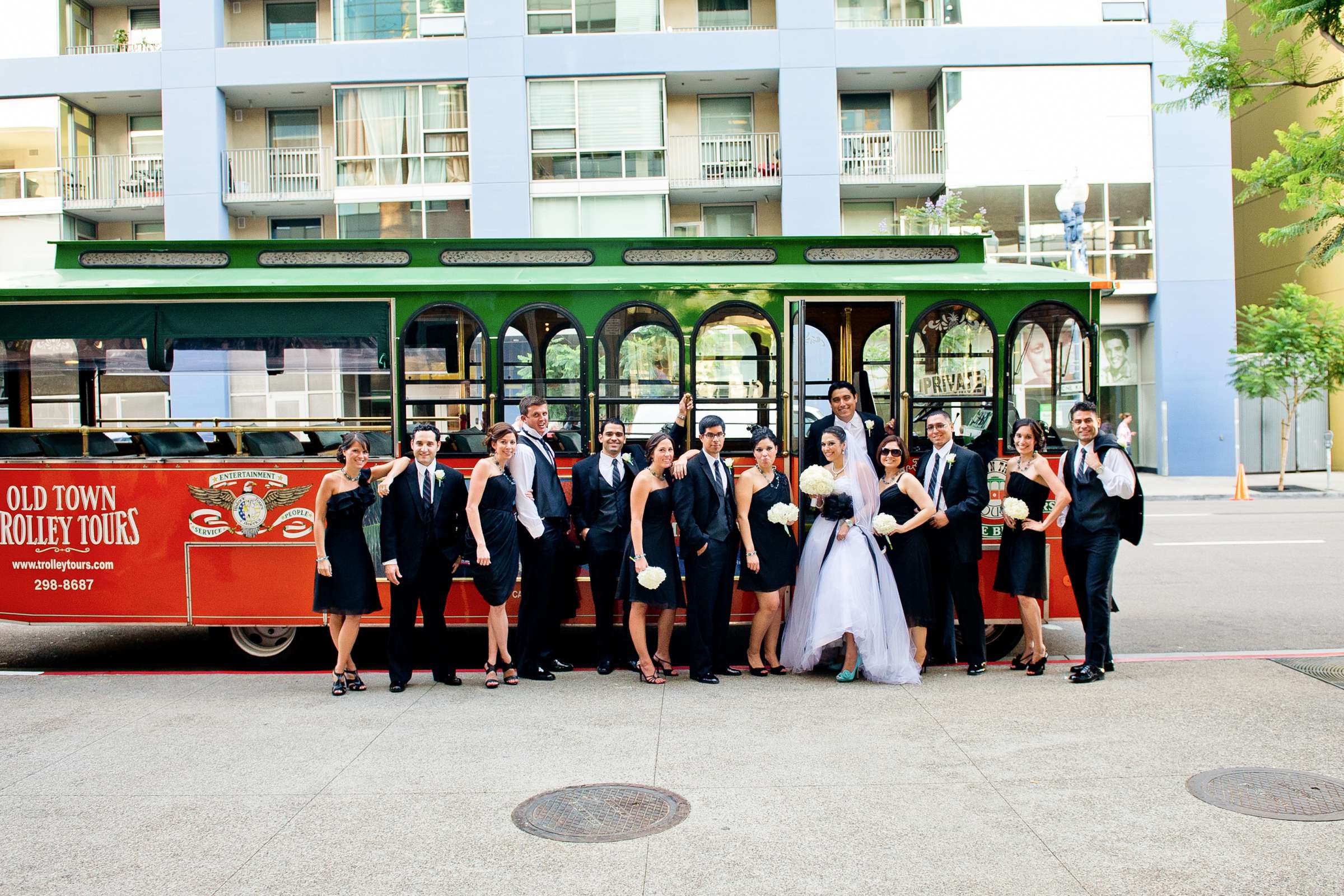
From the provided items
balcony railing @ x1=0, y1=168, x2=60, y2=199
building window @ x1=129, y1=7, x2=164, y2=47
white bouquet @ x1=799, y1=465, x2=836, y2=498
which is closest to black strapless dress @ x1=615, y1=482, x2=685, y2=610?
white bouquet @ x1=799, y1=465, x2=836, y2=498

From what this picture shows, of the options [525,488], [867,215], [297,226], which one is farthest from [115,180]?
[525,488]

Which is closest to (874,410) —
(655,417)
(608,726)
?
(655,417)

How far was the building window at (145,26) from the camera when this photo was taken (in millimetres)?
28281

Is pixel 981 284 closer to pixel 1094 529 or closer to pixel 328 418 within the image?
pixel 1094 529

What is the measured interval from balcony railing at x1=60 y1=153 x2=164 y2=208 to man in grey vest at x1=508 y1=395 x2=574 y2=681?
2360cm

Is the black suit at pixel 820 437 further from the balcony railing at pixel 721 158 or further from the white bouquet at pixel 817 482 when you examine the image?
the balcony railing at pixel 721 158

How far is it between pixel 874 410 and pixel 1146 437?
70.6 feet

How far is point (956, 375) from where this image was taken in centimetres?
834

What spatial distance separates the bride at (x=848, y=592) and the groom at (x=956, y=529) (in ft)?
1.43

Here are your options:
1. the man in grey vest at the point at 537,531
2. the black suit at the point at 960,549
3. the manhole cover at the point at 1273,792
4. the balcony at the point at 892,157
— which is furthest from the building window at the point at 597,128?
the manhole cover at the point at 1273,792

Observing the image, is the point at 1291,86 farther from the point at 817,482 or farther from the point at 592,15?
the point at 592,15

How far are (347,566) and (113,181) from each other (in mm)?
25021

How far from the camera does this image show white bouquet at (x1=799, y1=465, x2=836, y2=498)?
7648 mm

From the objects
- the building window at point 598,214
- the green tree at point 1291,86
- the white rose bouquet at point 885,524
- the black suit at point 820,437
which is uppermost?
the building window at point 598,214
